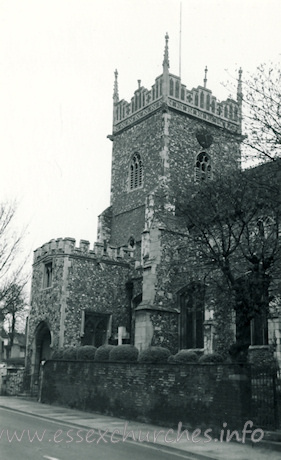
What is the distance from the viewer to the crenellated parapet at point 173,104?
109ft

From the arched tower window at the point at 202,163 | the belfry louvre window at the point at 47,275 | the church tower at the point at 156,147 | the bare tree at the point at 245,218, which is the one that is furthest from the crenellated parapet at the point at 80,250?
the bare tree at the point at 245,218

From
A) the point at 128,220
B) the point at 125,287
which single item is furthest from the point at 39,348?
the point at 128,220

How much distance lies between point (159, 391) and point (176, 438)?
2596 millimetres

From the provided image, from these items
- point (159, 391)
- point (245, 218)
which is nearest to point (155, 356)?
point (159, 391)

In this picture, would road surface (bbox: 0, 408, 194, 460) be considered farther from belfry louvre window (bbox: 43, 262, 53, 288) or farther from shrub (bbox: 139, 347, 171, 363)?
belfry louvre window (bbox: 43, 262, 53, 288)

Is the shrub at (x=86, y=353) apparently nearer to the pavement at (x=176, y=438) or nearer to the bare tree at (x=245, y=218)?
the pavement at (x=176, y=438)

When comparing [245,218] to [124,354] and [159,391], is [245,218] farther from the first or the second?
[124,354]

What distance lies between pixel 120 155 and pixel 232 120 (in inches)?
323

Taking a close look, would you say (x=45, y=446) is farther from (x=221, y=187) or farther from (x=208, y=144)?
(x=208, y=144)

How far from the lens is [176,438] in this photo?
13367 millimetres

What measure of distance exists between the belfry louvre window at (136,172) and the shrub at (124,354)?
52.4 feet

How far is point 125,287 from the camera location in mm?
28531

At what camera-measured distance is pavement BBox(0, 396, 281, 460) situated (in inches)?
448

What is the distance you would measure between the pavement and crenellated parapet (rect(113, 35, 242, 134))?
69.4 feet
